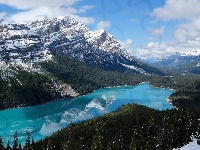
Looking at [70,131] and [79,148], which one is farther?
[70,131]

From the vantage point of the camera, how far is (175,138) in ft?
451

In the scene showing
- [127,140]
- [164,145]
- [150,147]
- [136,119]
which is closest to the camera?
[150,147]

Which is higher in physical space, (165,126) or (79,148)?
(165,126)

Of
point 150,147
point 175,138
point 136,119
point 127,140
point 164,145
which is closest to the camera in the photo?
point 150,147

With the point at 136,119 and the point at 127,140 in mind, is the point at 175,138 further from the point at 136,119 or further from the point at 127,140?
the point at 136,119

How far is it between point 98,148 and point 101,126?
71.6m

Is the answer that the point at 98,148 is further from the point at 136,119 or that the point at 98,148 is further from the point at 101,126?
the point at 136,119

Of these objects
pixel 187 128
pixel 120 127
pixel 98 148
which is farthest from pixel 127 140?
pixel 98 148

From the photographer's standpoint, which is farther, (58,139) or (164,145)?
(58,139)

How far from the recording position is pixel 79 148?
143 meters

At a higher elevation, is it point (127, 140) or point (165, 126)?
point (165, 126)

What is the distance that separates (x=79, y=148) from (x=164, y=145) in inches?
1806

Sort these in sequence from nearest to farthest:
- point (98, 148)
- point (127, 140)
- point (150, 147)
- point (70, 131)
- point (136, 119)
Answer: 1. point (98, 148)
2. point (150, 147)
3. point (127, 140)
4. point (70, 131)
5. point (136, 119)

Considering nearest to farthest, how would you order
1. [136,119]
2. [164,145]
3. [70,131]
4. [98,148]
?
[98,148] → [164,145] → [70,131] → [136,119]
